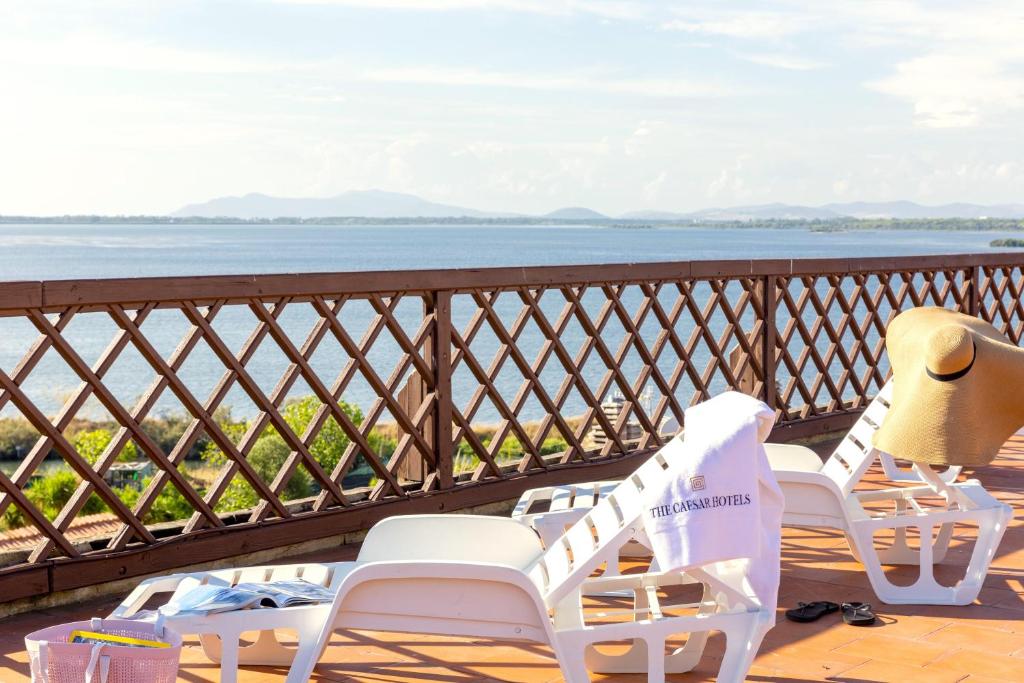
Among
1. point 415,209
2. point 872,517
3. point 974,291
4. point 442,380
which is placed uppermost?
point 415,209

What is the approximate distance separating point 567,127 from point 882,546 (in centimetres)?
6538

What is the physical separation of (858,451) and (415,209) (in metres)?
114

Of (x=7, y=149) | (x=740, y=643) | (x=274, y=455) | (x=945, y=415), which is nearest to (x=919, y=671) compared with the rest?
(x=740, y=643)

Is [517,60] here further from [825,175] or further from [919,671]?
[919,671]

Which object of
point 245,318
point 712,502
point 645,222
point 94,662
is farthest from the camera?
point 645,222

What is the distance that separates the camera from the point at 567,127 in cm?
6800

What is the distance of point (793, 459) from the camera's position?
3789mm

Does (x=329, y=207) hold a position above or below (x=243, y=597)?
above

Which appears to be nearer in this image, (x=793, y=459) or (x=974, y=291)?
(x=793, y=459)

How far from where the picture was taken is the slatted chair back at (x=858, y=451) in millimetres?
3535

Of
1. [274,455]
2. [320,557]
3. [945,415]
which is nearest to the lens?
[945,415]

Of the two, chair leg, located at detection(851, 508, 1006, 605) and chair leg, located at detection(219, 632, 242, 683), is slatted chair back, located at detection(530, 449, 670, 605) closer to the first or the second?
chair leg, located at detection(219, 632, 242, 683)

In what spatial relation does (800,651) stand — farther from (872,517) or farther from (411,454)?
(411,454)

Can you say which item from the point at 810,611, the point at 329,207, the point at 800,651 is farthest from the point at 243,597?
the point at 329,207
